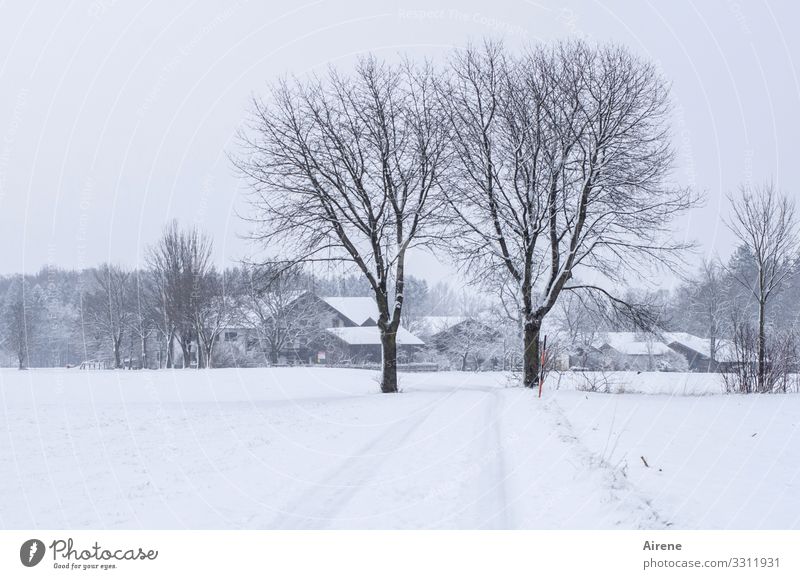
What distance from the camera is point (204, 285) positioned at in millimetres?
47750

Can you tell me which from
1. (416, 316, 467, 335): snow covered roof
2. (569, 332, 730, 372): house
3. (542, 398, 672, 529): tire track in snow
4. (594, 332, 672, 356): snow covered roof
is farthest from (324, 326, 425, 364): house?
(542, 398, 672, 529): tire track in snow

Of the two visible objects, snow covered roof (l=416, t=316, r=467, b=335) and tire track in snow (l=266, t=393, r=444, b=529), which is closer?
tire track in snow (l=266, t=393, r=444, b=529)

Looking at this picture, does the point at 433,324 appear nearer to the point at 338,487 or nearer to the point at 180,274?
the point at 180,274

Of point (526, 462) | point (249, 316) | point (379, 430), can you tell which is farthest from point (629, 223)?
point (249, 316)

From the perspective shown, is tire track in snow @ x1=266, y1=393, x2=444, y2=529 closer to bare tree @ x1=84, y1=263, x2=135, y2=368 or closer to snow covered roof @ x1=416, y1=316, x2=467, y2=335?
bare tree @ x1=84, y1=263, x2=135, y2=368

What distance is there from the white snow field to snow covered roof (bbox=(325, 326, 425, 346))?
45183 mm

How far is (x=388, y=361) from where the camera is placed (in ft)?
70.6

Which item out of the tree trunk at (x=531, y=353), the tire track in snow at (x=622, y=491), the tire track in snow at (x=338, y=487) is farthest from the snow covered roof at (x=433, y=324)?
the tire track in snow at (x=622, y=491)

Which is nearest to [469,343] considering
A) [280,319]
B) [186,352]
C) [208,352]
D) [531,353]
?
[280,319]

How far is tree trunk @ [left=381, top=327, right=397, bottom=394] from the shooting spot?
70.5 feet

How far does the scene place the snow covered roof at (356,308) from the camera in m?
67.1

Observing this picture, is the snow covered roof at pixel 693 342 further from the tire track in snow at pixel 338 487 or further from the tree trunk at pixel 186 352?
the tire track in snow at pixel 338 487

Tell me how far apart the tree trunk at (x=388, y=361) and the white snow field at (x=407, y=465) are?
650cm
